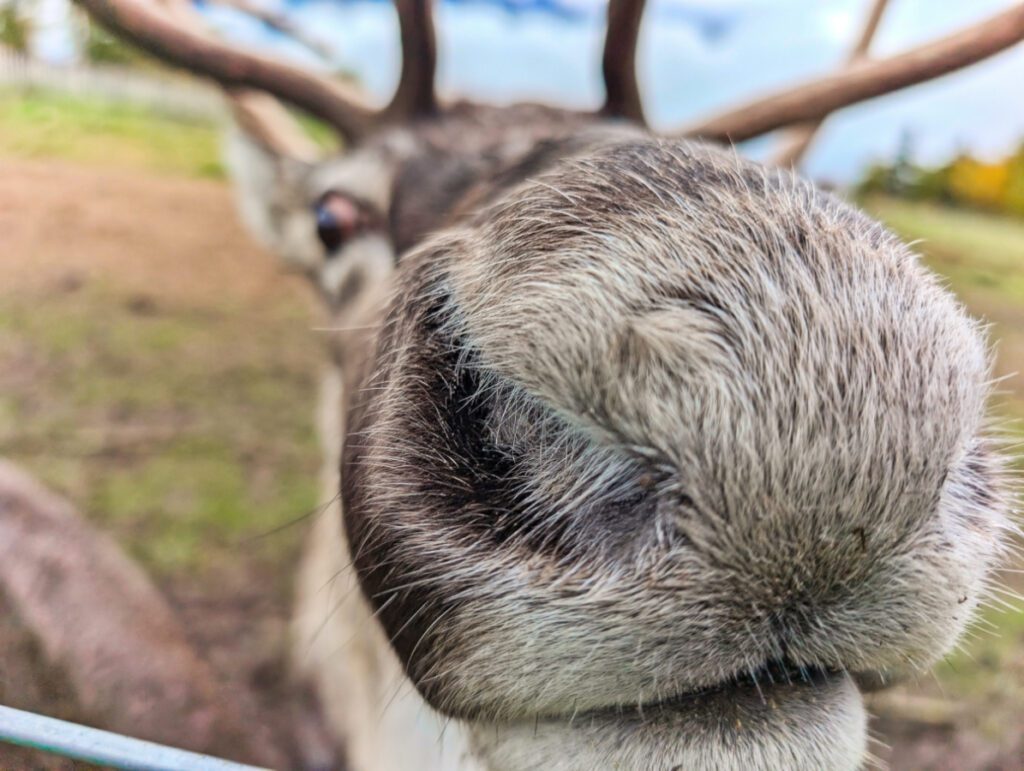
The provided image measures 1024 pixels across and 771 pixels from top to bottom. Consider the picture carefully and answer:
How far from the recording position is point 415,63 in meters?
2.83

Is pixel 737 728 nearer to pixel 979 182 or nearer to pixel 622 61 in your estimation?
pixel 622 61

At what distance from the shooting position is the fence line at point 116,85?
217cm

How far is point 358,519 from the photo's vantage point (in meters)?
1.25

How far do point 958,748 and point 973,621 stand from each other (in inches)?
102

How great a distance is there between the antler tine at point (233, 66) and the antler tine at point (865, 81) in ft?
4.56

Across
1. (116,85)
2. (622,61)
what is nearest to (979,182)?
(622,61)

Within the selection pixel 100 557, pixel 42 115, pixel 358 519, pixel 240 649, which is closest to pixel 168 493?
pixel 240 649

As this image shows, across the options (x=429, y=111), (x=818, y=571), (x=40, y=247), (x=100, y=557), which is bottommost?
(x=100, y=557)

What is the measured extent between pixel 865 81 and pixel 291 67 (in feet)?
7.45

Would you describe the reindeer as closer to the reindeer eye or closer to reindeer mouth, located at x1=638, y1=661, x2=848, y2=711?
reindeer mouth, located at x1=638, y1=661, x2=848, y2=711

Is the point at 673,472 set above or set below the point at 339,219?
above

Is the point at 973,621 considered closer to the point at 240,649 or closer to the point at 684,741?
the point at 684,741

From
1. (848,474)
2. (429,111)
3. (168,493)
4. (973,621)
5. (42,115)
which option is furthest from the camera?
(168,493)

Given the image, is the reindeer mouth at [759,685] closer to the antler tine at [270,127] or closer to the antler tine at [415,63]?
the antler tine at [415,63]
